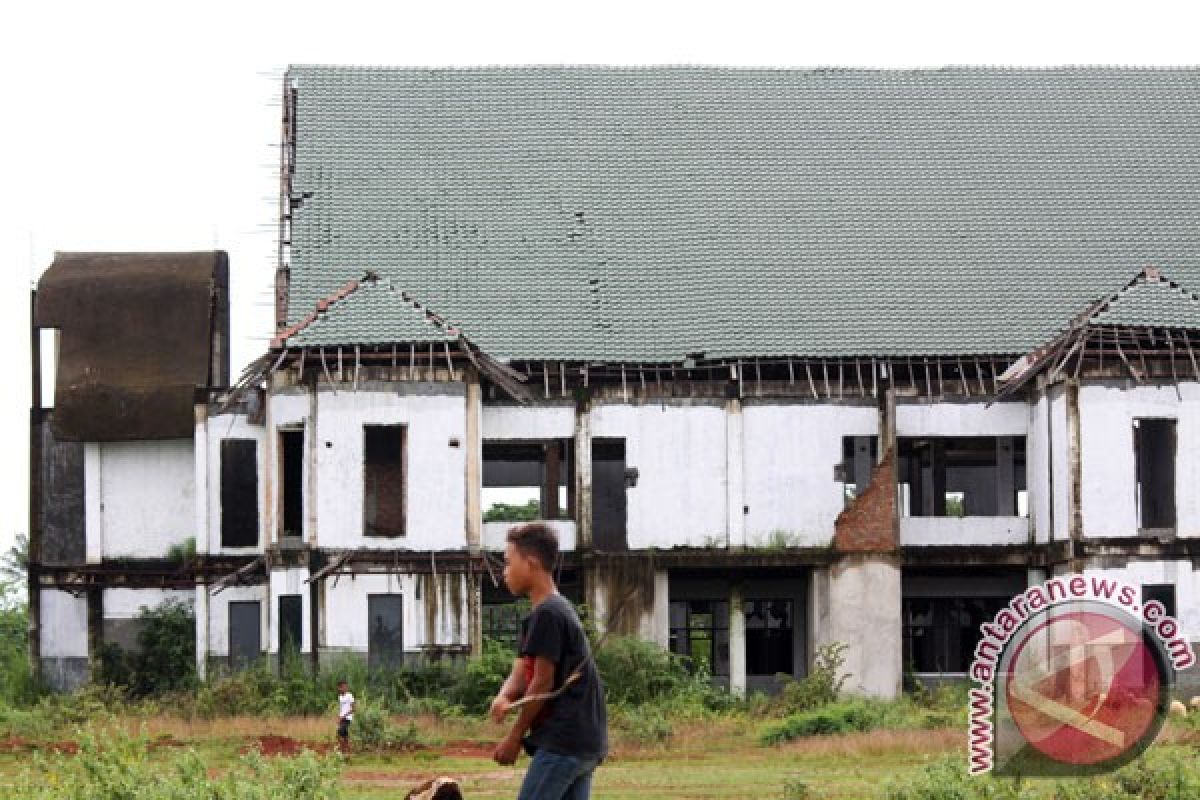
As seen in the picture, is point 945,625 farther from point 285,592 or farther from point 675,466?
point 285,592

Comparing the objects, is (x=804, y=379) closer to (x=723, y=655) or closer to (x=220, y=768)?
(x=723, y=655)

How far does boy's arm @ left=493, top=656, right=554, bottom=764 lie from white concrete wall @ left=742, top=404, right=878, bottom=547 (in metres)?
27.6

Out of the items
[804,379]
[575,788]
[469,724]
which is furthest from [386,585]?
[575,788]

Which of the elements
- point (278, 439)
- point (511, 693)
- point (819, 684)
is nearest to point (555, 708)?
point (511, 693)

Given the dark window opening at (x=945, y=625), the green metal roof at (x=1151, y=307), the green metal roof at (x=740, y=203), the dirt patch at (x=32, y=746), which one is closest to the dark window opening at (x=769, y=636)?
the dark window opening at (x=945, y=625)

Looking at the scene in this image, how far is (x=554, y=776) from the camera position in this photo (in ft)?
43.8

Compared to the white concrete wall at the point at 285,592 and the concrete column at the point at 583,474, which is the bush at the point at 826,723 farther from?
the white concrete wall at the point at 285,592

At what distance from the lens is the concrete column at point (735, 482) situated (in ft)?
134

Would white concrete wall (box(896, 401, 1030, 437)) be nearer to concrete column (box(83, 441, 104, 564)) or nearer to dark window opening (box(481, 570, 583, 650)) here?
dark window opening (box(481, 570, 583, 650))

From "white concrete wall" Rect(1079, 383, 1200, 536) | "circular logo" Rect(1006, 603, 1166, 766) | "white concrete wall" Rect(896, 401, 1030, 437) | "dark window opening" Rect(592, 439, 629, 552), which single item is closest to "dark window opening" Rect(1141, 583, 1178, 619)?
"circular logo" Rect(1006, 603, 1166, 766)

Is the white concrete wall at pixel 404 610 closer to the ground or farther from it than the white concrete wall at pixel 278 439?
closer to the ground

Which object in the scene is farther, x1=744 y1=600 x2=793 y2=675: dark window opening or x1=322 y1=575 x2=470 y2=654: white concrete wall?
x1=744 y1=600 x2=793 y2=675: dark window opening

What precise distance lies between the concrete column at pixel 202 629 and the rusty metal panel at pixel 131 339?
3145mm

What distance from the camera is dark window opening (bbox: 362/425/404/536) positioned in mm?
39062
